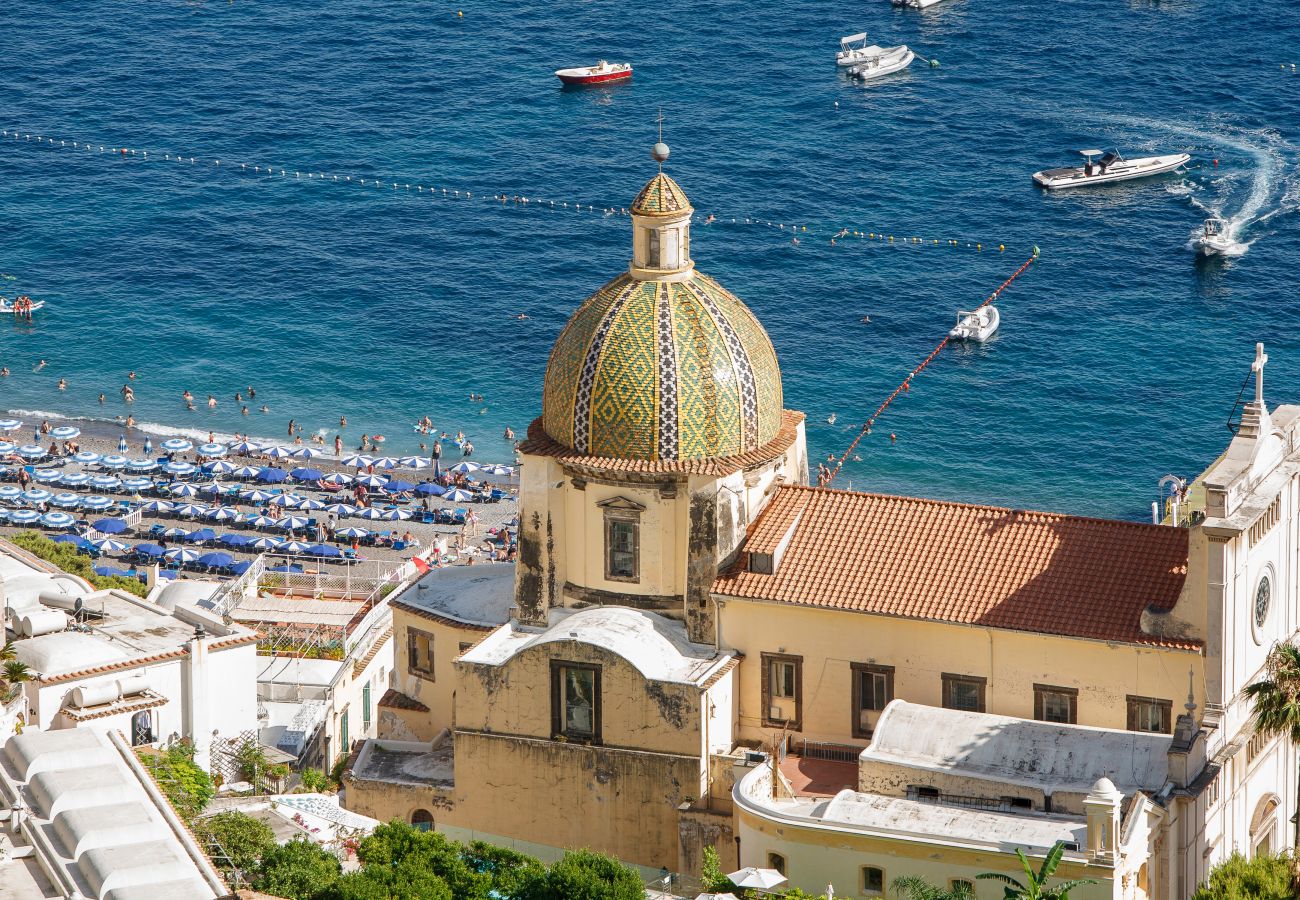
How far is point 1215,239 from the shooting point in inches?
5468

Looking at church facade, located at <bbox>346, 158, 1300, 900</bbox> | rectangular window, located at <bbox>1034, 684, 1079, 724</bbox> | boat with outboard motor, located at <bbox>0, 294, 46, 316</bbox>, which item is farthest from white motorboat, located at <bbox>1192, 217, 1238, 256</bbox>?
rectangular window, located at <bbox>1034, 684, 1079, 724</bbox>

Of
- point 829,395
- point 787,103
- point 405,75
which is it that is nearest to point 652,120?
point 787,103

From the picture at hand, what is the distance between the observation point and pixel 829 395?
401ft

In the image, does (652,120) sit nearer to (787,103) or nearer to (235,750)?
(787,103)

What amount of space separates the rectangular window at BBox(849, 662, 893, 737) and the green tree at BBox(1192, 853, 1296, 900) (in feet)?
30.5

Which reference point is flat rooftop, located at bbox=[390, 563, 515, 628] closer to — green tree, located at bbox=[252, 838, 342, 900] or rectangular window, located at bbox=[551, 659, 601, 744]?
rectangular window, located at bbox=[551, 659, 601, 744]

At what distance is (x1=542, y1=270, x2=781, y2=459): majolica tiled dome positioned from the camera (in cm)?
6184

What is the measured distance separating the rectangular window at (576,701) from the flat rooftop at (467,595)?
494 cm

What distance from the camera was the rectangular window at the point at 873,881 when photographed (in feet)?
182

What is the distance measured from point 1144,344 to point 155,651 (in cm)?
7161

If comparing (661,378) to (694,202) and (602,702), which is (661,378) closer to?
(602,702)

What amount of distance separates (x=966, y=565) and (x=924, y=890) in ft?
31.4

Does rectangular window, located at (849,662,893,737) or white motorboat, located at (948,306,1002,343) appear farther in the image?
white motorboat, located at (948,306,1002,343)

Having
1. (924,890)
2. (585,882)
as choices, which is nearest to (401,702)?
(585,882)
